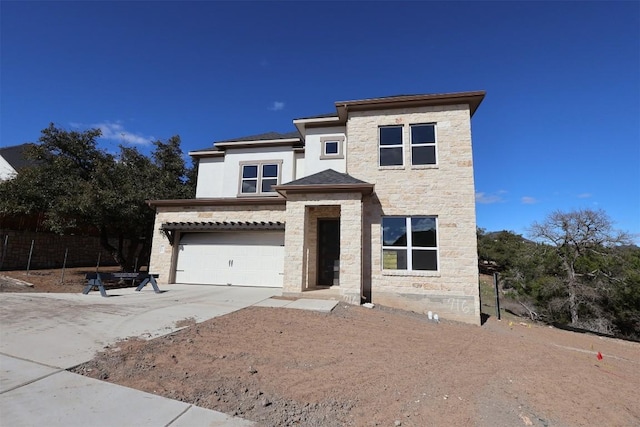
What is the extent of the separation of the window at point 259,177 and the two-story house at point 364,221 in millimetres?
1622

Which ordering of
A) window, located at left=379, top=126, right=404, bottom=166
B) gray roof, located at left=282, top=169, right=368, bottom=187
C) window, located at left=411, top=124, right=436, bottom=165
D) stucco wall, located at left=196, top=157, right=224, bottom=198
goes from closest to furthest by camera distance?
gray roof, located at left=282, top=169, right=368, bottom=187, window, located at left=411, top=124, right=436, bottom=165, window, located at left=379, top=126, right=404, bottom=166, stucco wall, located at left=196, top=157, right=224, bottom=198

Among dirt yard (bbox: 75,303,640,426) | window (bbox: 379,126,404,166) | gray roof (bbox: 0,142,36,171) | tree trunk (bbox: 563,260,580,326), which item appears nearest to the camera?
dirt yard (bbox: 75,303,640,426)

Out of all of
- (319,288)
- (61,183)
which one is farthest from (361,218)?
(61,183)

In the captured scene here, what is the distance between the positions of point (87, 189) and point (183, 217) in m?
4.62

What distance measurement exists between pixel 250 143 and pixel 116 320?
10440mm

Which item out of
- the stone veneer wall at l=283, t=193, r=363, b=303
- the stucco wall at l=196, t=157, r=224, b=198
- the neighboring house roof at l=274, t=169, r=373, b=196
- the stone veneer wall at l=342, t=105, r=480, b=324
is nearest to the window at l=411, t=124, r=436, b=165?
the stone veneer wall at l=342, t=105, r=480, b=324

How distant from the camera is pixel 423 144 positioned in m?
11.4

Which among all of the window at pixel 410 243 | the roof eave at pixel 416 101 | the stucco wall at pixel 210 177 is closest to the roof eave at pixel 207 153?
the stucco wall at pixel 210 177

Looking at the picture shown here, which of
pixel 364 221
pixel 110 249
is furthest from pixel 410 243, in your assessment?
pixel 110 249

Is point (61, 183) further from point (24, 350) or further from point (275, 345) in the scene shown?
point (275, 345)

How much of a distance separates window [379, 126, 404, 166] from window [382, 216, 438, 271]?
217 cm

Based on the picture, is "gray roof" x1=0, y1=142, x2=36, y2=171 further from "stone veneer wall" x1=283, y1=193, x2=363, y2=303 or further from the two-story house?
"stone veneer wall" x1=283, y1=193, x2=363, y2=303

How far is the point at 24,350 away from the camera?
14.9ft

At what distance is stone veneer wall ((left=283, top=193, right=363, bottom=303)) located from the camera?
10148 mm
